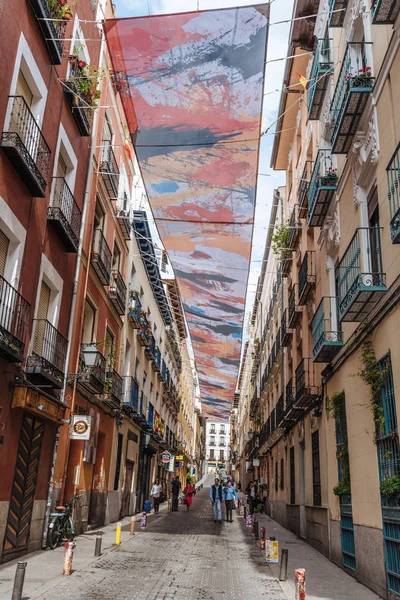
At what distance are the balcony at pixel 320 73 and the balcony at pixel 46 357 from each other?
8789mm

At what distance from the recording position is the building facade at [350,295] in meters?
8.25

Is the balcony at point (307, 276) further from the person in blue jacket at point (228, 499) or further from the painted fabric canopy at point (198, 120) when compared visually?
the person in blue jacket at point (228, 499)

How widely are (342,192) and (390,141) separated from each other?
3.62 meters

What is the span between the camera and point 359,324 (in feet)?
32.8

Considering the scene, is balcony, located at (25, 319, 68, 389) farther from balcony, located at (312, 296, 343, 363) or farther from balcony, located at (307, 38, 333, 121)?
balcony, located at (307, 38, 333, 121)

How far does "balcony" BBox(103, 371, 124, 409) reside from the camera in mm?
17016

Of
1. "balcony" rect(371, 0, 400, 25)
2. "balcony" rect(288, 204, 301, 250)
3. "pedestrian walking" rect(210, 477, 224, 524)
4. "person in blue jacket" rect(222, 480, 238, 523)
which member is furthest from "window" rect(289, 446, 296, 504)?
"balcony" rect(371, 0, 400, 25)

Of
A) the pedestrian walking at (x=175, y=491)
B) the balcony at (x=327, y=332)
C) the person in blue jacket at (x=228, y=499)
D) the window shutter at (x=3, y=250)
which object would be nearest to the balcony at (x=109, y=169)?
the window shutter at (x=3, y=250)

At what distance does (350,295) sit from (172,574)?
19.1ft

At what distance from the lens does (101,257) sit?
54.1 feet

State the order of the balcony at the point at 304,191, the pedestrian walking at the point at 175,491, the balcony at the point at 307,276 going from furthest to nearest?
the pedestrian walking at the point at 175,491 → the balcony at the point at 304,191 → the balcony at the point at 307,276

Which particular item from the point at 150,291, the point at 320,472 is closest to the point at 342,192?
the point at 320,472

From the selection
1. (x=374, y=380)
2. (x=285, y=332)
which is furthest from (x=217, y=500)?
(x=374, y=380)

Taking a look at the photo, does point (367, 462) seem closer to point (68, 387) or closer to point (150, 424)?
point (68, 387)
